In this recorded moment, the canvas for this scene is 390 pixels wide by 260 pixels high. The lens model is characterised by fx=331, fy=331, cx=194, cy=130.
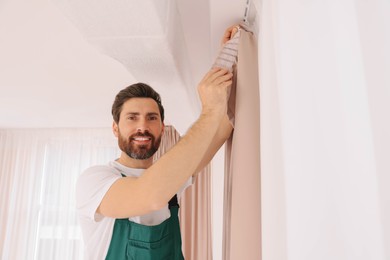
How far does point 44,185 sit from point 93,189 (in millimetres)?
4457

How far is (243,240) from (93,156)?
15.2ft

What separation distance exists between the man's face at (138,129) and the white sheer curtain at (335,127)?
1046 mm

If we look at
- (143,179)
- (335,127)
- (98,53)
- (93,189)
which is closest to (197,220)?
(98,53)

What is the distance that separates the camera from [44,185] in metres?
5.15

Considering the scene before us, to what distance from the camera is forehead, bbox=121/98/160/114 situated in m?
1.54

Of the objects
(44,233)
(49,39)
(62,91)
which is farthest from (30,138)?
(49,39)

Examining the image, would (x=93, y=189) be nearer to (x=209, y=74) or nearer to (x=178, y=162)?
(x=178, y=162)

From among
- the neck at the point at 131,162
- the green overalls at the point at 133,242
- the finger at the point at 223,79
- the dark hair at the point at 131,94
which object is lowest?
the green overalls at the point at 133,242

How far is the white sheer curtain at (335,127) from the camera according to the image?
1.10 ft

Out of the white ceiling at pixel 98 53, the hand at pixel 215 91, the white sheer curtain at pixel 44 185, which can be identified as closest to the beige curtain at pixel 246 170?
the hand at pixel 215 91

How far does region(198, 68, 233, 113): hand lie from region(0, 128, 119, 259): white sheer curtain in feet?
13.8

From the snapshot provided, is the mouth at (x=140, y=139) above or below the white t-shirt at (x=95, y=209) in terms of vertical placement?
above

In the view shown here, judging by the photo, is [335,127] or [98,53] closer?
[335,127]

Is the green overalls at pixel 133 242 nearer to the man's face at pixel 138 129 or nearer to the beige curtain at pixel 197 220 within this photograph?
the man's face at pixel 138 129
